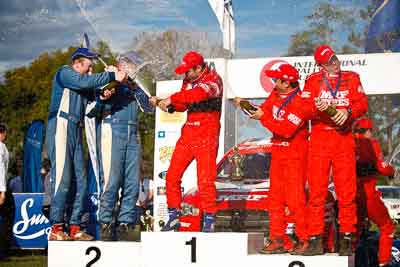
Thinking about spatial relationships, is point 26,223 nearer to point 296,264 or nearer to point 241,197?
point 241,197

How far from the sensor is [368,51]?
1114cm

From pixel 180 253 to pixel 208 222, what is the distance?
51cm

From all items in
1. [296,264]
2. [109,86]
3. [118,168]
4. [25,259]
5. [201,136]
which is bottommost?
[25,259]

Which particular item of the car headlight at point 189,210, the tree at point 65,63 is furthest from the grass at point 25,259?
the tree at point 65,63

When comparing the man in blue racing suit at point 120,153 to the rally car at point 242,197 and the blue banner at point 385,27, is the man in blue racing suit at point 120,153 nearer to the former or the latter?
the rally car at point 242,197

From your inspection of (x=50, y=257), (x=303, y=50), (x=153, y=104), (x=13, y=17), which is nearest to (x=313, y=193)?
(x=153, y=104)

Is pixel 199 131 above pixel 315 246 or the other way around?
above

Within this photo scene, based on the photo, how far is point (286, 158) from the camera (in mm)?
7148

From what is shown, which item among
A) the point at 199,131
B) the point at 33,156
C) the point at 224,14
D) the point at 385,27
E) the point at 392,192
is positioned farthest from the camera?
the point at 392,192

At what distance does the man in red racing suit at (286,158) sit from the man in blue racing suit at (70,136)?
1.52 m

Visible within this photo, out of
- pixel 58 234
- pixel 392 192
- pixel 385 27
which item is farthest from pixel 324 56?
pixel 392 192

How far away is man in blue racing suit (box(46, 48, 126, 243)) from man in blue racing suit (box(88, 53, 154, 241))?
16 centimetres

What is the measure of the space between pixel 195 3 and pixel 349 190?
16.9 ft

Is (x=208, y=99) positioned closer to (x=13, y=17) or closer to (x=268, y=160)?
(x=268, y=160)
